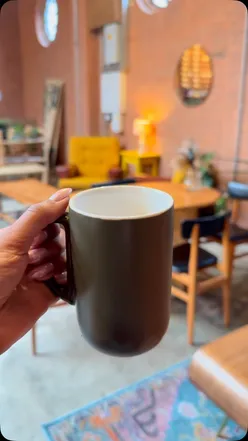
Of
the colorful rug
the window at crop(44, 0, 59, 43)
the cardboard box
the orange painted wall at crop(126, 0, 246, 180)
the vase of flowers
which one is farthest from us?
the cardboard box

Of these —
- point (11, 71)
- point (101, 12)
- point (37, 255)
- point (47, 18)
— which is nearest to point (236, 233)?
point (47, 18)

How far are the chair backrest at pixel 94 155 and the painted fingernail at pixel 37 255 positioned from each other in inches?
Result: 123

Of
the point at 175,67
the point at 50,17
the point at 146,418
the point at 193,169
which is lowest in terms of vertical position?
the point at 146,418

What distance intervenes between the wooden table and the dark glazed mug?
45.0 inches

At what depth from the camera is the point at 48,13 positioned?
104 cm

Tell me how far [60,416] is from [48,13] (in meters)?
1.22

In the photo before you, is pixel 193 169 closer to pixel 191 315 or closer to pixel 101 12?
pixel 191 315

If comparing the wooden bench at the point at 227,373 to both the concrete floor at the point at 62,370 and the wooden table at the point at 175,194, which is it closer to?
the concrete floor at the point at 62,370

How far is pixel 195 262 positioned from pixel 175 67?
7.50 feet

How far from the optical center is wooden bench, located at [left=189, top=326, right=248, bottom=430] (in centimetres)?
83

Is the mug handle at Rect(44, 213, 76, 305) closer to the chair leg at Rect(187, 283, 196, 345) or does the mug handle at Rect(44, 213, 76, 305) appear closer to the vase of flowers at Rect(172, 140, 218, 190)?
the chair leg at Rect(187, 283, 196, 345)

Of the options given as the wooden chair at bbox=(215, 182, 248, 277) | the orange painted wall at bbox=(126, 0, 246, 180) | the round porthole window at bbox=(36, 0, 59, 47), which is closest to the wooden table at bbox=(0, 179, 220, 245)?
the wooden chair at bbox=(215, 182, 248, 277)

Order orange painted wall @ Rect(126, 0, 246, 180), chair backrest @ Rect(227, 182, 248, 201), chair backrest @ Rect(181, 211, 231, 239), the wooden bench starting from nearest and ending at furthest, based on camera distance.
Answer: the wooden bench
chair backrest @ Rect(181, 211, 231, 239)
chair backrest @ Rect(227, 182, 248, 201)
orange painted wall @ Rect(126, 0, 246, 180)

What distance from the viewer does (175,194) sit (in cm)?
205
